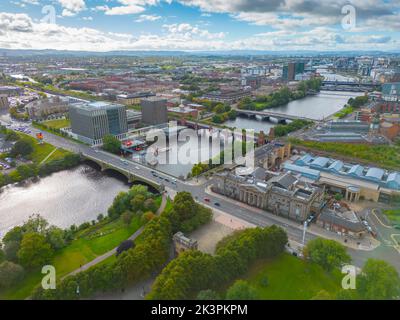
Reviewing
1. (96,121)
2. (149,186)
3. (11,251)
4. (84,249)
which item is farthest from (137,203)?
(96,121)

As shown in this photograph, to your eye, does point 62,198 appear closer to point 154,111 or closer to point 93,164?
point 93,164

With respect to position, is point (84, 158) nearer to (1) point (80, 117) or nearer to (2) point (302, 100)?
(1) point (80, 117)

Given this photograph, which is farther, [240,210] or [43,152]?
[43,152]

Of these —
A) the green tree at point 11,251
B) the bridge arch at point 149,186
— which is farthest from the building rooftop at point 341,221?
the green tree at point 11,251

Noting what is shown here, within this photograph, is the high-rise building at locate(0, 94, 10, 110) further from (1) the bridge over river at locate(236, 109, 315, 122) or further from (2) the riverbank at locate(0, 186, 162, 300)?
(2) the riverbank at locate(0, 186, 162, 300)

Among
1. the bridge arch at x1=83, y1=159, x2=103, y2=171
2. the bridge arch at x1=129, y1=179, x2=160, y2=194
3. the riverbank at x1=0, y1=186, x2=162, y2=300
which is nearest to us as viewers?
the riverbank at x1=0, y1=186, x2=162, y2=300

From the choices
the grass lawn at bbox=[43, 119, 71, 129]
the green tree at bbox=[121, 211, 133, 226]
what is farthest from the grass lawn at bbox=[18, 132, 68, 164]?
the green tree at bbox=[121, 211, 133, 226]
